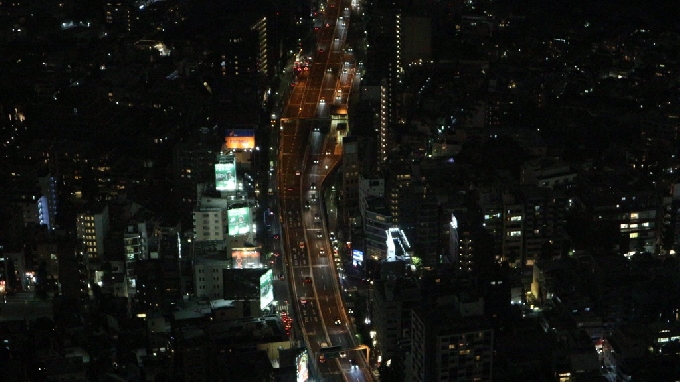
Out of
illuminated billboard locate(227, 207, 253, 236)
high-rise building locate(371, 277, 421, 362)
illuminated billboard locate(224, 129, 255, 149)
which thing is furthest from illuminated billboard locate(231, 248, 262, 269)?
illuminated billboard locate(224, 129, 255, 149)

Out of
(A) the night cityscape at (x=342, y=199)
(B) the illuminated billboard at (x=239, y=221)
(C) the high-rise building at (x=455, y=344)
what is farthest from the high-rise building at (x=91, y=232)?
(C) the high-rise building at (x=455, y=344)

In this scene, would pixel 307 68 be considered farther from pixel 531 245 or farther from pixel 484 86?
pixel 531 245

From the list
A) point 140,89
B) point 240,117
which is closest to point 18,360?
point 240,117

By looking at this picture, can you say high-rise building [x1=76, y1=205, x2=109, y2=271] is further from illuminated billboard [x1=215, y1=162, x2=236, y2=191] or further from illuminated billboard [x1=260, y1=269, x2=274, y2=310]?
illuminated billboard [x1=260, y1=269, x2=274, y2=310]

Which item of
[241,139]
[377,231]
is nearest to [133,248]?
[377,231]

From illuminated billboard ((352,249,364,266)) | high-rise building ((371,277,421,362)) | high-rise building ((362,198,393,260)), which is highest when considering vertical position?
high-rise building ((362,198,393,260))

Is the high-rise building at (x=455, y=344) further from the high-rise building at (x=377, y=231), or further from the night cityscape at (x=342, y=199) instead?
the high-rise building at (x=377, y=231)

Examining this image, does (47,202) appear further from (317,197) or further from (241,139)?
(317,197)
